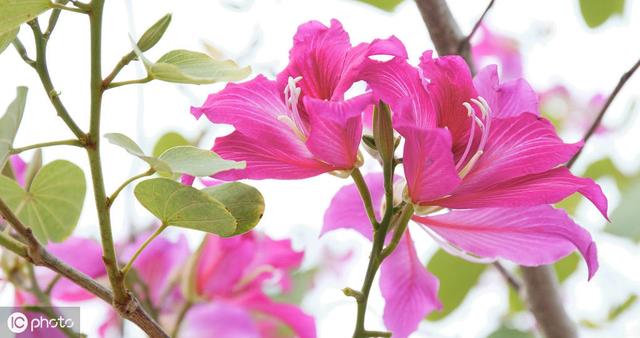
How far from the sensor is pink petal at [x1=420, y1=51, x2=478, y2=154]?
0.38 m

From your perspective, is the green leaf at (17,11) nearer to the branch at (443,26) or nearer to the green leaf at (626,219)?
the branch at (443,26)

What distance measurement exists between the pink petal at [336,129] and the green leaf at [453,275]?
45cm

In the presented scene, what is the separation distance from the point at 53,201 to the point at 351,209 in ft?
0.57

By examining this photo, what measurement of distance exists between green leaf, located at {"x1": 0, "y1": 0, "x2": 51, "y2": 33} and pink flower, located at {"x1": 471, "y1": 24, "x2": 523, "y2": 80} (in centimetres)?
109

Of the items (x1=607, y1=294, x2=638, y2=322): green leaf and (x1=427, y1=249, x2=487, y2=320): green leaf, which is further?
(x1=607, y1=294, x2=638, y2=322): green leaf

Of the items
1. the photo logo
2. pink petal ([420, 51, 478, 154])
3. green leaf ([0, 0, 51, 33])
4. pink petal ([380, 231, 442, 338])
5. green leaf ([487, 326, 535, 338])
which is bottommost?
green leaf ([487, 326, 535, 338])

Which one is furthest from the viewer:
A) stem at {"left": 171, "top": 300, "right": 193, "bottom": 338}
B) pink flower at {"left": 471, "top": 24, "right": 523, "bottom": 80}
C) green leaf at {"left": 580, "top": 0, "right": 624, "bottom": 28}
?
pink flower at {"left": 471, "top": 24, "right": 523, "bottom": 80}

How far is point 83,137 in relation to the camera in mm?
331

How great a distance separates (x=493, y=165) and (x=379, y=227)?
64 mm

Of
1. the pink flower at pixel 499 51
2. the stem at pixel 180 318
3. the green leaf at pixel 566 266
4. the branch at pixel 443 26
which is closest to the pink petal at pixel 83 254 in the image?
the stem at pixel 180 318

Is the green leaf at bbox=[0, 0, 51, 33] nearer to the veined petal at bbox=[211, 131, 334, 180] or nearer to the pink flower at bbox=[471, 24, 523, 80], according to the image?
the veined petal at bbox=[211, 131, 334, 180]

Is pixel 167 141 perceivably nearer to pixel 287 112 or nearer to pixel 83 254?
pixel 83 254

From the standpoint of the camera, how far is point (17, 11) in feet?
1.09

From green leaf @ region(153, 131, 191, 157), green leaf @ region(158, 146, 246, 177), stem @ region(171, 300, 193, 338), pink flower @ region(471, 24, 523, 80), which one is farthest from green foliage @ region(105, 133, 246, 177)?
pink flower @ region(471, 24, 523, 80)
